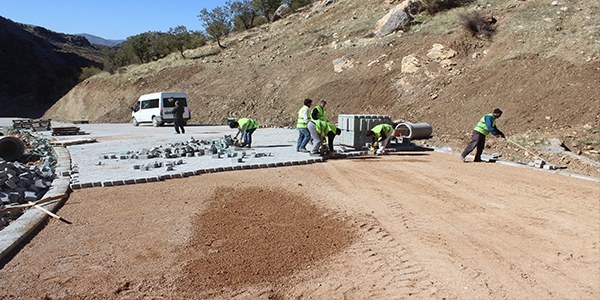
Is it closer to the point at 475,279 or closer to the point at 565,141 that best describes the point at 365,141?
the point at 565,141

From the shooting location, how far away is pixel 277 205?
6539 millimetres

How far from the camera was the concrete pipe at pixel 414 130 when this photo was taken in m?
13.8

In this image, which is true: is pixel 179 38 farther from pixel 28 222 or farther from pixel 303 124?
pixel 28 222

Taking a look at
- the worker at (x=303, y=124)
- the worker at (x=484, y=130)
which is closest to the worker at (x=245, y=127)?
the worker at (x=303, y=124)

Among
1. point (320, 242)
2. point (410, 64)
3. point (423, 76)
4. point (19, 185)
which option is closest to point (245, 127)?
point (19, 185)

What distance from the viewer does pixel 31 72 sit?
5478 centimetres

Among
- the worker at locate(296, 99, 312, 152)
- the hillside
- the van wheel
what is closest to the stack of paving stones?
the worker at locate(296, 99, 312, 152)

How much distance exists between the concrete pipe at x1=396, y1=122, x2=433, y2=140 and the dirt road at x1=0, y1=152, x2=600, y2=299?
5884 millimetres

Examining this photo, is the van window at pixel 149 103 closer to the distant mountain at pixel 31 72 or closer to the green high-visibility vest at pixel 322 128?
the green high-visibility vest at pixel 322 128

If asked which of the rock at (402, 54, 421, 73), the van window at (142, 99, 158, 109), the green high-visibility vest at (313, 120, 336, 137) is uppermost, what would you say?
the rock at (402, 54, 421, 73)

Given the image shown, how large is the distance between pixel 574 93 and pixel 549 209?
9659mm

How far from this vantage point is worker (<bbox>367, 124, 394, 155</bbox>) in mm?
11125

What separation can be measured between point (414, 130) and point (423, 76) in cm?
621

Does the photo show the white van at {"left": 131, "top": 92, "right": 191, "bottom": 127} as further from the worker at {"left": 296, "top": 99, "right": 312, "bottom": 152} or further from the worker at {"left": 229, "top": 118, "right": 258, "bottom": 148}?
the worker at {"left": 296, "top": 99, "right": 312, "bottom": 152}
